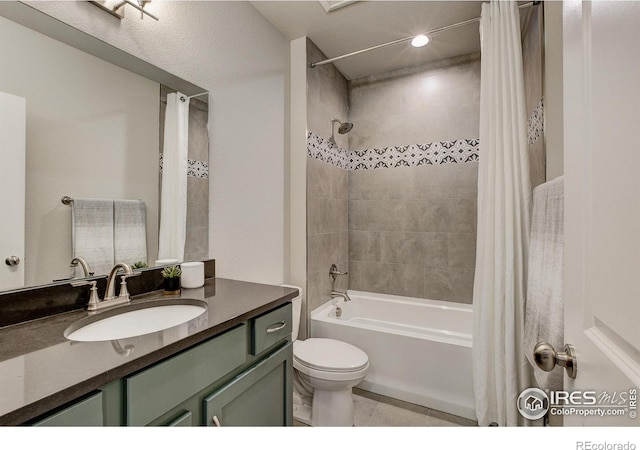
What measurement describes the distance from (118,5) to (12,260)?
1044mm

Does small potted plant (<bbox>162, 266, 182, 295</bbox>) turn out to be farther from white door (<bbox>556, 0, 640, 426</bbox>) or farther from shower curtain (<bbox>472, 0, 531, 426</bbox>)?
shower curtain (<bbox>472, 0, 531, 426</bbox>)

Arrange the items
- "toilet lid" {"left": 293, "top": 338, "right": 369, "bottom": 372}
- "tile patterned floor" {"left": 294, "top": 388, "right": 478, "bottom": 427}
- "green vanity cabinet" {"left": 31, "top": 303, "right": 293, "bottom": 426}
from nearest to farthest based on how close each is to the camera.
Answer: "green vanity cabinet" {"left": 31, "top": 303, "right": 293, "bottom": 426} → "toilet lid" {"left": 293, "top": 338, "right": 369, "bottom": 372} → "tile patterned floor" {"left": 294, "top": 388, "right": 478, "bottom": 427}

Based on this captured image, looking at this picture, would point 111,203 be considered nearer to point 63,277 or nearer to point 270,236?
point 63,277

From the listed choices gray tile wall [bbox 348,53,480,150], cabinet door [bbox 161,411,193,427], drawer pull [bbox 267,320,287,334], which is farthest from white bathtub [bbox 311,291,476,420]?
gray tile wall [bbox 348,53,480,150]

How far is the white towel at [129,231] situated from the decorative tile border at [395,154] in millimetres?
1296

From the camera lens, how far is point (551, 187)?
1116 mm

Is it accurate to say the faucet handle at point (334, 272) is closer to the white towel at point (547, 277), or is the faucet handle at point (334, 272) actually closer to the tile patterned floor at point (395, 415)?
the tile patterned floor at point (395, 415)

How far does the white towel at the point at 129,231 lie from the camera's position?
1.21 m

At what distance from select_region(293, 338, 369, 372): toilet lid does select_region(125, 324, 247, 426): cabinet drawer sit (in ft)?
2.56

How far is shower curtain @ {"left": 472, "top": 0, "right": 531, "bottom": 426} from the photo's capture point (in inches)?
60.9

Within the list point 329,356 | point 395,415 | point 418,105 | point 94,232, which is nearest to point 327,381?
point 329,356

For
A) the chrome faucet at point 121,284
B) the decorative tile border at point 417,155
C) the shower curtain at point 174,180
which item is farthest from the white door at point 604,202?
the decorative tile border at point 417,155

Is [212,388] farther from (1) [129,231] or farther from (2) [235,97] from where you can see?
(2) [235,97]

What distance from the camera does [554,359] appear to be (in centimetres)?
60
